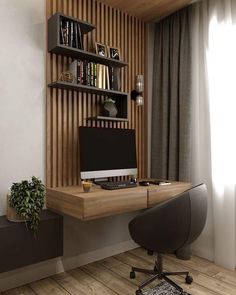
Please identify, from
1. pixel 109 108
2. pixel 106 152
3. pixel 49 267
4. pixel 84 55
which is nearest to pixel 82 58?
pixel 84 55

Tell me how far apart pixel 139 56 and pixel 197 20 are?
752 millimetres

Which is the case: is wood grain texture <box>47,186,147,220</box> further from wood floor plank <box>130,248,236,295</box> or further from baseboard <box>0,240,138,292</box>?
wood floor plank <box>130,248,236,295</box>

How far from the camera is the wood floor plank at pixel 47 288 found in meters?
2.11

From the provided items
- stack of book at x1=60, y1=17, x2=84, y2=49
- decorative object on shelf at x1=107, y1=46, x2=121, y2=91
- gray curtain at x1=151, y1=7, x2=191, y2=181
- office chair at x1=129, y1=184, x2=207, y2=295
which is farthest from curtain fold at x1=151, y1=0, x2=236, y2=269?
stack of book at x1=60, y1=17, x2=84, y2=49

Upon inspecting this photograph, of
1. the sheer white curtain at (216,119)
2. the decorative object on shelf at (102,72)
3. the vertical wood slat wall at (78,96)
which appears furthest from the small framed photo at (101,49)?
the sheer white curtain at (216,119)

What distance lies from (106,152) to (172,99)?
1039mm

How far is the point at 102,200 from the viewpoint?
2055 mm

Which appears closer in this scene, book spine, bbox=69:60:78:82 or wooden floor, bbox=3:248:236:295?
wooden floor, bbox=3:248:236:295

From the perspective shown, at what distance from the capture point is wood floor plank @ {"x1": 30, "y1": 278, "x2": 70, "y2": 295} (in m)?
2.11

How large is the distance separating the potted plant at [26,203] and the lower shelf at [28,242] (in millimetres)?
57

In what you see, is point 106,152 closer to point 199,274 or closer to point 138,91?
point 138,91

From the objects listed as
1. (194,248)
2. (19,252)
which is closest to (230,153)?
(194,248)

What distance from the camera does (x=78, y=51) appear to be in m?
2.42

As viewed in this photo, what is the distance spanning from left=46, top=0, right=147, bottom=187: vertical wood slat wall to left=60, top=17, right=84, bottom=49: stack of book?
191mm
